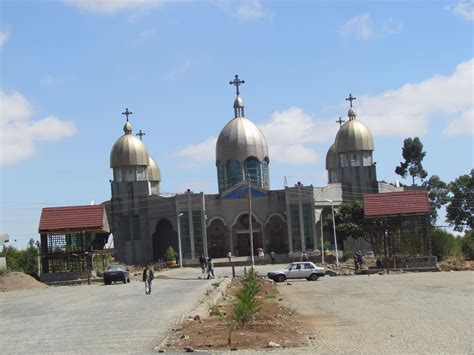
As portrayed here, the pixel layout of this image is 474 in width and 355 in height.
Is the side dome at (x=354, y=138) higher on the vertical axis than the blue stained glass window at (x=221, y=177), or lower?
higher

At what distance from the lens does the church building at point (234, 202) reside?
71.2m

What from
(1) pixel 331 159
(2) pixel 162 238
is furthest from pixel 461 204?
(2) pixel 162 238

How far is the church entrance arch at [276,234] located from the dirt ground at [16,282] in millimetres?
34293

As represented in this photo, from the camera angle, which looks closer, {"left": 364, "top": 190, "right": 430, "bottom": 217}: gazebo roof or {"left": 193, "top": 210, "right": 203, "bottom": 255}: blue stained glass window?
{"left": 364, "top": 190, "right": 430, "bottom": 217}: gazebo roof

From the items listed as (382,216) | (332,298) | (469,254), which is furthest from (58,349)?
(469,254)

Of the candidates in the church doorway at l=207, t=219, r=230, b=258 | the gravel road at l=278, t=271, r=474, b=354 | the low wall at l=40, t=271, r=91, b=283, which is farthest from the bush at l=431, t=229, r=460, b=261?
the church doorway at l=207, t=219, r=230, b=258

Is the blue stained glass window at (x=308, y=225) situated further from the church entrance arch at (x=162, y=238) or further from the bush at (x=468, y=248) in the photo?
the bush at (x=468, y=248)

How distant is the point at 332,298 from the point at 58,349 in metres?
13.3

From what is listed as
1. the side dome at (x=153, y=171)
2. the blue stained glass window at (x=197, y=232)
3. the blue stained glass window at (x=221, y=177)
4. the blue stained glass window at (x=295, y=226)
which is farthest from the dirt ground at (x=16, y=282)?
the side dome at (x=153, y=171)

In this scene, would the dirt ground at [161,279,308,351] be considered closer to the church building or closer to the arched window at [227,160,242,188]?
the church building

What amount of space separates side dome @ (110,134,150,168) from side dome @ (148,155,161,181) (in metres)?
9.95

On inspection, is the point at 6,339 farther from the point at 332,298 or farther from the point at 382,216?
the point at 382,216

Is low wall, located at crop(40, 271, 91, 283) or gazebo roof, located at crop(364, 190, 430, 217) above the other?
gazebo roof, located at crop(364, 190, 430, 217)

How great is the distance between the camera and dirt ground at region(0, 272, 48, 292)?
38844mm
